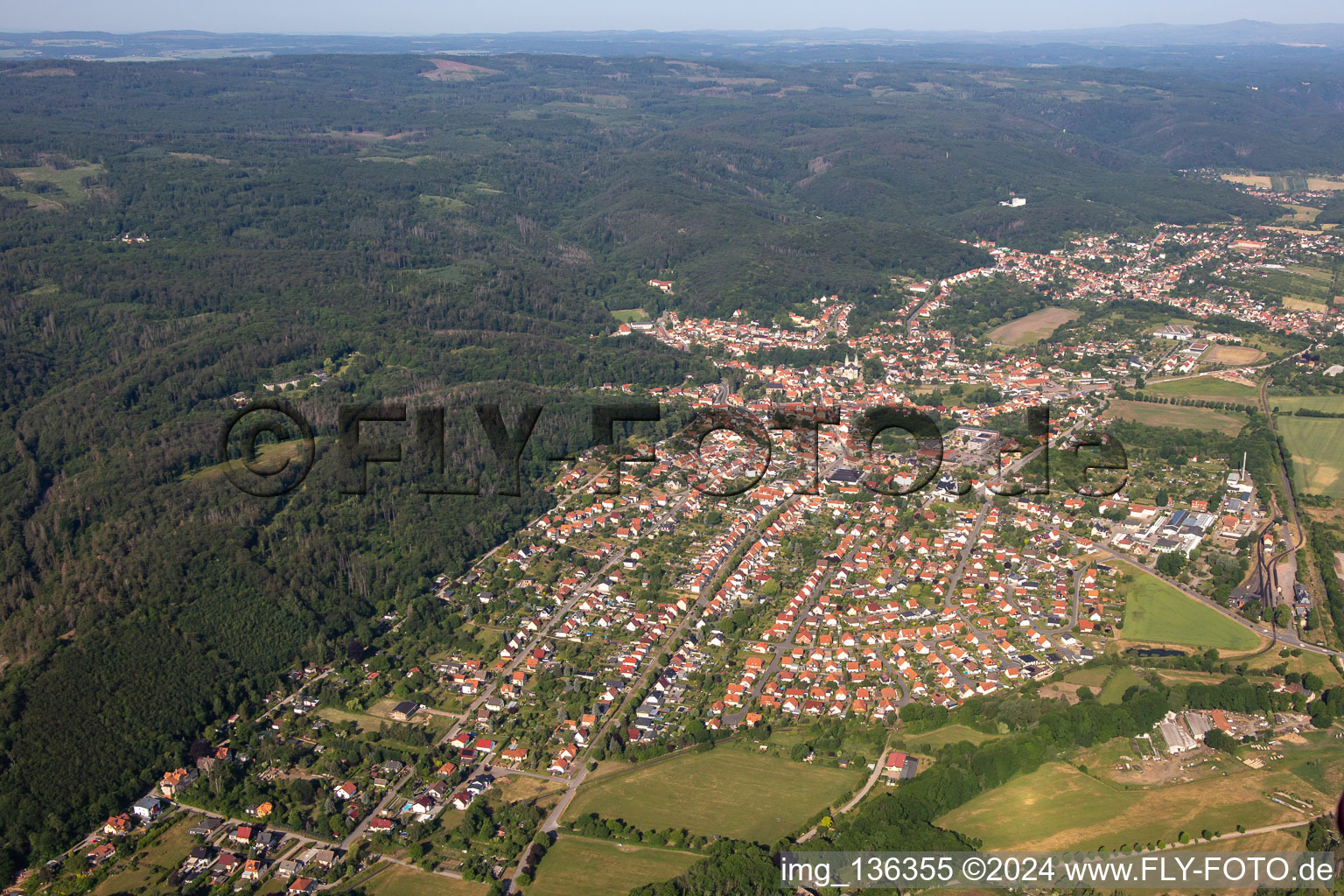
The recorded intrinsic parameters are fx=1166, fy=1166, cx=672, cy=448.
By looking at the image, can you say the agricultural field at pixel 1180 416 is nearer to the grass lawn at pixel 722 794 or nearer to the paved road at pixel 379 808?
the grass lawn at pixel 722 794

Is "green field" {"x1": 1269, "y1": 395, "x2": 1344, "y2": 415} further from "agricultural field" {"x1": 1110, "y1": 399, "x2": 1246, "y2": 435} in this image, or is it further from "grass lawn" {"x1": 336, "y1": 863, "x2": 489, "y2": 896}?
"grass lawn" {"x1": 336, "y1": 863, "x2": 489, "y2": 896}

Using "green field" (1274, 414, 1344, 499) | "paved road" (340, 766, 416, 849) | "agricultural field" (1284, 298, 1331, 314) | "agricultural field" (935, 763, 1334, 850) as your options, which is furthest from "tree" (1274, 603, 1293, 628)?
"agricultural field" (1284, 298, 1331, 314)

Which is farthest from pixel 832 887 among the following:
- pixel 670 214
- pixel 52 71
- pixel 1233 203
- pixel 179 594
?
pixel 52 71

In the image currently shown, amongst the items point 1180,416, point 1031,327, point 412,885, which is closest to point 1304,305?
point 1031,327

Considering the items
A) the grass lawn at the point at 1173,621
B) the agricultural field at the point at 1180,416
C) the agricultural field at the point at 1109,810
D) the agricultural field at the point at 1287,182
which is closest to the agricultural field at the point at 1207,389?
the agricultural field at the point at 1180,416

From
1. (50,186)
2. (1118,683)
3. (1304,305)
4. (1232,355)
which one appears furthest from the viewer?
(50,186)

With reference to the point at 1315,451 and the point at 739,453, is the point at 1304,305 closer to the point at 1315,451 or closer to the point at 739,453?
the point at 1315,451

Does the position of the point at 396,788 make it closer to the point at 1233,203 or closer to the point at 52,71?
the point at 1233,203
